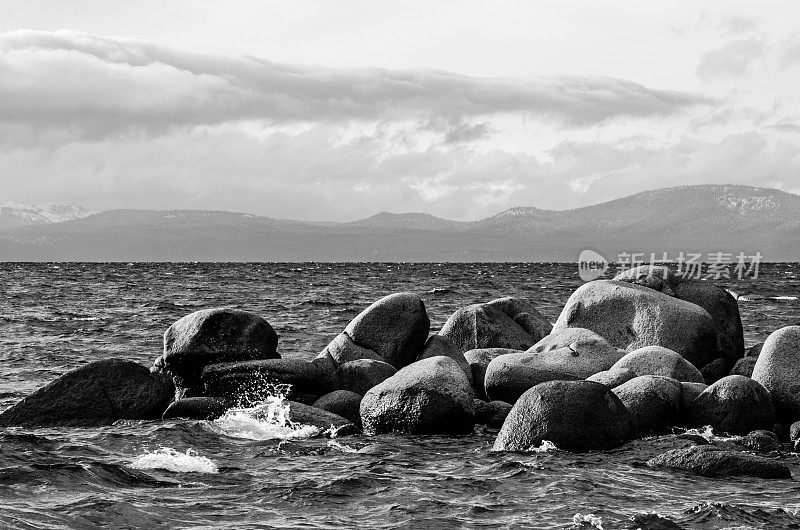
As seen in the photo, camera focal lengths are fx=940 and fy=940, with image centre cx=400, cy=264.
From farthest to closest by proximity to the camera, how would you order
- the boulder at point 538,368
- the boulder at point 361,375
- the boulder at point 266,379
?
the boulder at point 361,375
the boulder at point 266,379
the boulder at point 538,368

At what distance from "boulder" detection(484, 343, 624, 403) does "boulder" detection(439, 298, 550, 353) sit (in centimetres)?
362

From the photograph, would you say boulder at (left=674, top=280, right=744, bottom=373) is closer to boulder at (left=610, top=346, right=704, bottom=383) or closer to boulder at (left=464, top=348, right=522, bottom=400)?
boulder at (left=610, top=346, right=704, bottom=383)

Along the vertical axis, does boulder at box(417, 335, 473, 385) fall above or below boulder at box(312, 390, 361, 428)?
above

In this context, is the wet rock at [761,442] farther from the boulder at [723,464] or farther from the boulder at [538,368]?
the boulder at [538,368]

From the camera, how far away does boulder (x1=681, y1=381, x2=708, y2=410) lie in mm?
16562

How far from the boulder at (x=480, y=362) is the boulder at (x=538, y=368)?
597mm

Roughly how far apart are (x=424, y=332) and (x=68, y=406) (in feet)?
24.6

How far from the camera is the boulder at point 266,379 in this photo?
18031 mm

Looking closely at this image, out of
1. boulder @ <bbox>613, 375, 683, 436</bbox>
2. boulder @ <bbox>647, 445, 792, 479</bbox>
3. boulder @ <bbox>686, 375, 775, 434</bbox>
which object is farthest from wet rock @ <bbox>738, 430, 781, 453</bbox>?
boulder @ <bbox>647, 445, 792, 479</bbox>

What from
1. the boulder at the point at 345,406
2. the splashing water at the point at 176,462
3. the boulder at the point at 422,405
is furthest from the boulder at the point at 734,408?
the splashing water at the point at 176,462

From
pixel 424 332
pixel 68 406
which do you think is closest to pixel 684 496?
pixel 424 332

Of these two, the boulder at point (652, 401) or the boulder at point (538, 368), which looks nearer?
the boulder at point (652, 401)

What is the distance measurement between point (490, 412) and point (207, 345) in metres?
5.92

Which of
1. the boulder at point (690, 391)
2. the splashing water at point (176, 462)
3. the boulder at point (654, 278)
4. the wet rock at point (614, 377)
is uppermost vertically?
the boulder at point (654, 278)
